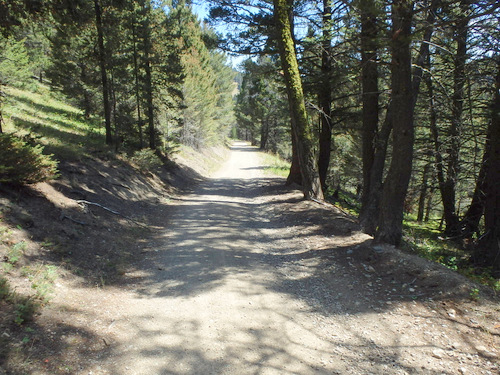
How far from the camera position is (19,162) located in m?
5.83

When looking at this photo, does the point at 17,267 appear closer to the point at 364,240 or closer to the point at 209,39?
the point at 364,240

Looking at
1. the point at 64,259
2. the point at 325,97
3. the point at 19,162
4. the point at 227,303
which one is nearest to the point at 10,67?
the point at 19,162

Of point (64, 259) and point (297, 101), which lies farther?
point (297, 101)

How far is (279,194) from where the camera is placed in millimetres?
13648

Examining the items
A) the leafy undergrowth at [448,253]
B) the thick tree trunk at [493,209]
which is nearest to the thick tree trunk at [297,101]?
the leafy undergrowth at [448,253]

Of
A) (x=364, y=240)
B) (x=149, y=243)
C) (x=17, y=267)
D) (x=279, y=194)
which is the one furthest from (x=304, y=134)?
(x=17, y=267)

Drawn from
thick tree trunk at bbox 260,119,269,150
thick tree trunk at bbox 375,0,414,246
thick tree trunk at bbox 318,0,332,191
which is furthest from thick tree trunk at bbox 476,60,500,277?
thick tree trunk at bbox 260,119,269,150

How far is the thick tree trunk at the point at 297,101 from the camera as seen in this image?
10.5 meters

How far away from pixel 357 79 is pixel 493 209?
5479mm

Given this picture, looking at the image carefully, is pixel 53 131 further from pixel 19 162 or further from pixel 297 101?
pixel 297 101

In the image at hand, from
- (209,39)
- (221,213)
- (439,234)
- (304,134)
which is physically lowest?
(439,234)

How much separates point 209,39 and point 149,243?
9990mm

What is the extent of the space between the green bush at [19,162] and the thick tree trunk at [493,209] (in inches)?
389

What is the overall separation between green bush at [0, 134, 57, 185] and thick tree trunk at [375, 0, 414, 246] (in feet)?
23.6
